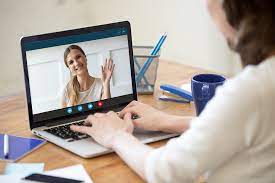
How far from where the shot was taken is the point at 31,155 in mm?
1319

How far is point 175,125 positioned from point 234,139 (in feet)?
1.52

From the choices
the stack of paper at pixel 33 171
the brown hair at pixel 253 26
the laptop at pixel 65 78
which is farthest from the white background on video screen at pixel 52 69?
the brown hair at pixel 253 26

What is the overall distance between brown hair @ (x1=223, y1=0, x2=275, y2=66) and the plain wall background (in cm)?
202

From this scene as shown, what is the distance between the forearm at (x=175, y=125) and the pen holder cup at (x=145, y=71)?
39 cm

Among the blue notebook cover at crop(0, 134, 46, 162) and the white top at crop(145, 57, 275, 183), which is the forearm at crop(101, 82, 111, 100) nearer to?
the blue notebook cover at crop(0, 134, 46, 162)

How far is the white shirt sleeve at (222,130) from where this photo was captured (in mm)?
915

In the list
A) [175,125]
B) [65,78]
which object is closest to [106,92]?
[65,78]

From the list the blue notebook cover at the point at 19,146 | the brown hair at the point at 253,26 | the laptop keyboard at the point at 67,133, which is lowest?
the blue notebook cover at the point at 19,146

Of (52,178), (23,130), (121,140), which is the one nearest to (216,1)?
(121,140)

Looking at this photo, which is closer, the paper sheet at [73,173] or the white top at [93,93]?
the paper sheet at [73,173]

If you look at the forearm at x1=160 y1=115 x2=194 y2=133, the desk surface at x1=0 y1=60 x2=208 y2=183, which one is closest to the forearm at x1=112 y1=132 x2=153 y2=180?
the desk surface at x1=0 y1=60 x2=208 y2=183

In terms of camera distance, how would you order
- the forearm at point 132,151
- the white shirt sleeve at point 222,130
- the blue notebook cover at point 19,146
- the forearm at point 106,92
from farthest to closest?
the forearm at point 106,92, the blue notebook cover at point 19,146, the forearm at point 132,151, the white shirt sleeve at point 222,130

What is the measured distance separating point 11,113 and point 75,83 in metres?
0.31

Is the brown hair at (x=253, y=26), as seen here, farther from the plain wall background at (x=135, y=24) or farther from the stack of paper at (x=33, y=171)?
the plain wall background at (x=135, y=24)
